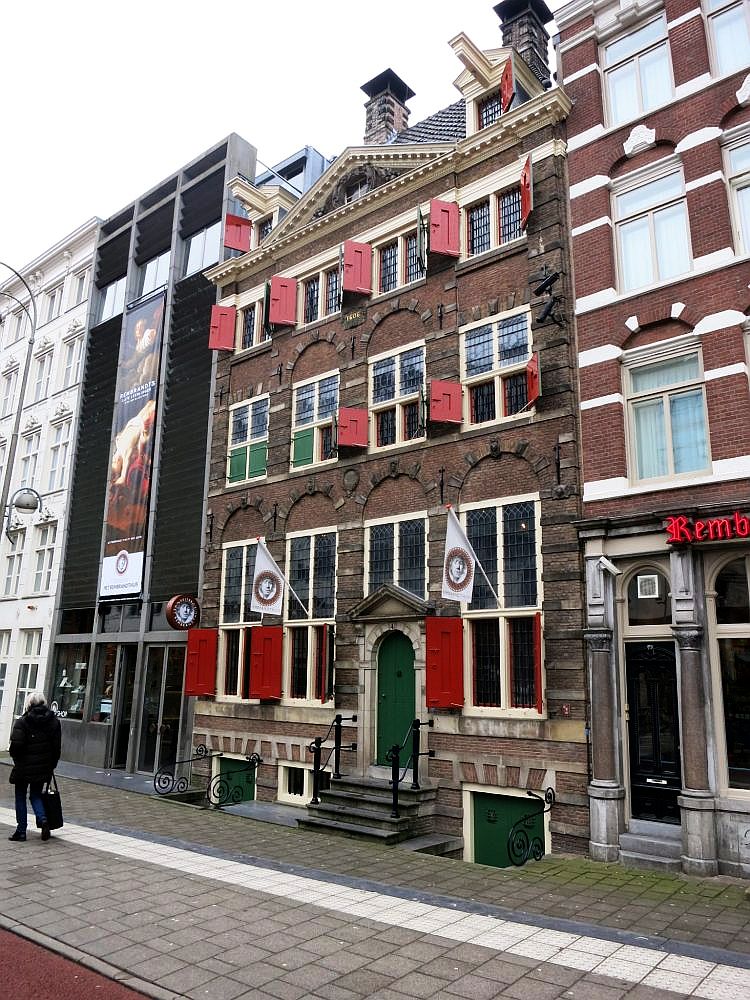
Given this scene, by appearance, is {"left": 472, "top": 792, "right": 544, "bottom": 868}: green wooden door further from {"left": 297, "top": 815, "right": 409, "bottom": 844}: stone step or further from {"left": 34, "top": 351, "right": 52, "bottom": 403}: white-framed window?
{"left": 34, "top": 351, "right": 52, "bottom": 403}: white-framed window

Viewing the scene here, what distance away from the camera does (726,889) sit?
907cm

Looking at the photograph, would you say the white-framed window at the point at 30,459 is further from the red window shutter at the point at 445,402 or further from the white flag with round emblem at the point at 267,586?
the red window shutter at the point at 445,402

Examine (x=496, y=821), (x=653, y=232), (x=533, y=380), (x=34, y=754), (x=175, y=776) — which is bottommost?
(x=175, y=776)

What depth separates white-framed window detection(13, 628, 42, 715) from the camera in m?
25.9

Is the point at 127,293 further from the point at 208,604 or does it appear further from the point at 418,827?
the point at 418,827

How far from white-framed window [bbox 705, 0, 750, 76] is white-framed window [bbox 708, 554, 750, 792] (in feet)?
27.0

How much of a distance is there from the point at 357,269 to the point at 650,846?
42.0 ft

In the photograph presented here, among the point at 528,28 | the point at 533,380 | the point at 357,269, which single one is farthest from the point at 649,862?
the point at 528,28

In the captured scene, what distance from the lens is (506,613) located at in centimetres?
1299

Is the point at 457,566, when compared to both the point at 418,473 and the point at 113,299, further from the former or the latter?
the point at 113,299

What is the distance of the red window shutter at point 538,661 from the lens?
12.1 metres

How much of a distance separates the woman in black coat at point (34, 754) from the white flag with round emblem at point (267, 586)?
213 inches

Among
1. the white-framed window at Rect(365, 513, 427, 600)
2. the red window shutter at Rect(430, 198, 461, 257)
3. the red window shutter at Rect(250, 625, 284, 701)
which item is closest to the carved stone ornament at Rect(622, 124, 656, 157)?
the red window shutter at Rect(430, 198, 461, 257)

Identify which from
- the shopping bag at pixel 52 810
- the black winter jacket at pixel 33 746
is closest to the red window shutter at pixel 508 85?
the black winter jacket at pixel 33 746
